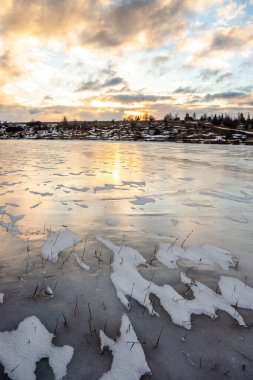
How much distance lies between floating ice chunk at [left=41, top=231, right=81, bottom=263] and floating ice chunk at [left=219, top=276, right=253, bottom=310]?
2949 millimetres

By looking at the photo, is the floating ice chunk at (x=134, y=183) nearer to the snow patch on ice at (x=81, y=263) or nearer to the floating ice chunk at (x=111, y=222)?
the floating ice chunk at (x=111, y=222)

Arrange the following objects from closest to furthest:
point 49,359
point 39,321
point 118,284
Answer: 1. point 49,359
2. point 39,321
3. point 118,284

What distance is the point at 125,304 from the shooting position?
12.7 feet

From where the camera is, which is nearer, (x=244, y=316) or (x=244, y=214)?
(x=244, y=316)

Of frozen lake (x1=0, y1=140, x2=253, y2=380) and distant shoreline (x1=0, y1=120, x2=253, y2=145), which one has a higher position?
distant shoreline (x1=0, y1=120, x2=253, y2=145)

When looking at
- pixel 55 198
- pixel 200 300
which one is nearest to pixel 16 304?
pixel 200 300

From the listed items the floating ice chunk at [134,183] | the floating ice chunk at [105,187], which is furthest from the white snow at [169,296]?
the floating ice chunk at [134,183]

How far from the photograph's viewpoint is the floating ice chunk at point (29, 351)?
2791 mm

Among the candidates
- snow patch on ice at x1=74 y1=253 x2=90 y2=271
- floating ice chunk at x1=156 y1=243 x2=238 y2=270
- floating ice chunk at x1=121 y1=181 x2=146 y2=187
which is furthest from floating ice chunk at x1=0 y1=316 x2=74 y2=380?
floating ice chunk at x1=121 y1=181 x2=146 y2=187

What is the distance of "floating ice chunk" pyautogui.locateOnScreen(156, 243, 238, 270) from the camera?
5184 mm

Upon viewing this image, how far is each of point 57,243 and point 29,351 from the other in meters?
2.81

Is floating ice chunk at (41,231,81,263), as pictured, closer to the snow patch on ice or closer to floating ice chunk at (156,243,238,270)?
the snow patch on ice

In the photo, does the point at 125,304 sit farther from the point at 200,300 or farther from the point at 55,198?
the point at 55,198

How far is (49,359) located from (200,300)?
7.22 ft
